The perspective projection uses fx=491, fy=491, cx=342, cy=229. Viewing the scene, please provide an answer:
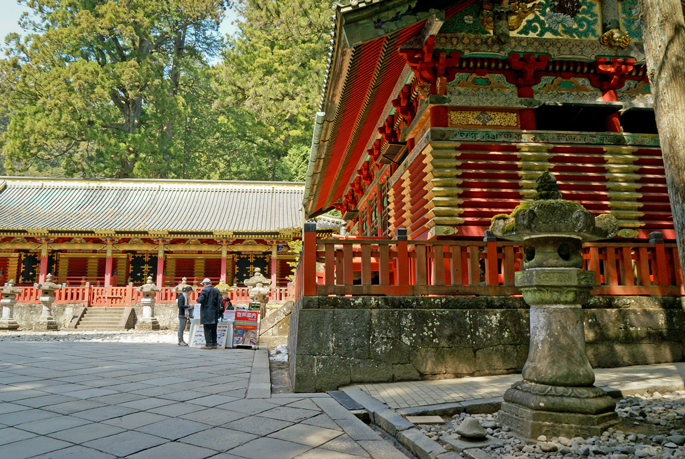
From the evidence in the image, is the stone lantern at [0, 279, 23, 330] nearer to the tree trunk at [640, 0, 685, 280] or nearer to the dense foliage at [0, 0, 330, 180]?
the dense foliage at [0, 0, 330, 180]

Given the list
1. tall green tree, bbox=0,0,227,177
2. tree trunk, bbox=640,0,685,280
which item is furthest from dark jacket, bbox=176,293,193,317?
tall green tree, bbox=0,0,227,177

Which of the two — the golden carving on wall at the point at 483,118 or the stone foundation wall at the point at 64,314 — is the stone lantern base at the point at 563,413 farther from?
the stone foundation wall at the point at 64,314

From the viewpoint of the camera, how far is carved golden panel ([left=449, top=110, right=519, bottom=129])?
24.7 ft

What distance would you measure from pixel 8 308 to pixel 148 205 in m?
10.1

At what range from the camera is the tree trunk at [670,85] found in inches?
145

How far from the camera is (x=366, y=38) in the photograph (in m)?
5.98

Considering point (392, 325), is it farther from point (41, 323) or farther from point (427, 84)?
point (41, 323)

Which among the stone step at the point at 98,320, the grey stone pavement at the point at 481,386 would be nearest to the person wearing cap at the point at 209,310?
the grey stone pavement at the point at 481,386

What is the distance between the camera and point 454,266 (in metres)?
6.04

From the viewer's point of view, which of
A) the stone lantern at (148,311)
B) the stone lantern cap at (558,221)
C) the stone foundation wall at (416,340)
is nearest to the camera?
the stone lantern cap at (558,221)

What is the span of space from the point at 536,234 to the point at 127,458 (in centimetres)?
335

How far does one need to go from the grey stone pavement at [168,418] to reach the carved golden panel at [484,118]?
4647 mm

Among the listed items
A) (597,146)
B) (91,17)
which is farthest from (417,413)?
(91,17)

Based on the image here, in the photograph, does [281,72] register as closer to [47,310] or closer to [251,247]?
[251,247]
